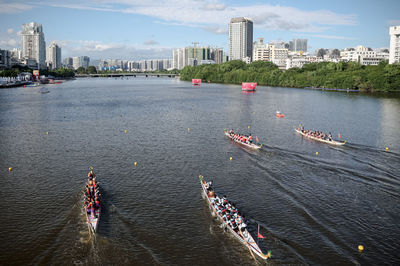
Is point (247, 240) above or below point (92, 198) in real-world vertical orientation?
below

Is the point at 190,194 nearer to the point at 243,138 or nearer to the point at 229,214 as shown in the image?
the point at 229,214

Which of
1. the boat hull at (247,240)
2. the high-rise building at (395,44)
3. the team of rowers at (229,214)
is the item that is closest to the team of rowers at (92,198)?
the team of rowers at (229,214)

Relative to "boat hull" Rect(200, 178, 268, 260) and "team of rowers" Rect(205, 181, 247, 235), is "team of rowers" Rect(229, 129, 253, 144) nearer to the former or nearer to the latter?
"team of rowers" Rect(205, 181, 247, 235)

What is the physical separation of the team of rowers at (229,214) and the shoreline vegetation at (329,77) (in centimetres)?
11126

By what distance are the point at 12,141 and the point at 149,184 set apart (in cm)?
2371

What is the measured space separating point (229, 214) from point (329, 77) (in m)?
124

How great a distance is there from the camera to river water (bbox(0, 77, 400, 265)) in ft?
63.0

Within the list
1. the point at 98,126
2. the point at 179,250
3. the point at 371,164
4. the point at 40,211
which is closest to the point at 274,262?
the point at 179,250

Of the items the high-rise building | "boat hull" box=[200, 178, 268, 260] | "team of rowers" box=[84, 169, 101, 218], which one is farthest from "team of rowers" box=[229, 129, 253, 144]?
the high-rise building

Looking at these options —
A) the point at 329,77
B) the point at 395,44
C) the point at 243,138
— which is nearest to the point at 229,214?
the point at 243,138

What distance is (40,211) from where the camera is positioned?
23.5m

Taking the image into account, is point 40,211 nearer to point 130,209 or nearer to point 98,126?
point 130,209

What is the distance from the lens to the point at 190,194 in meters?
26.5

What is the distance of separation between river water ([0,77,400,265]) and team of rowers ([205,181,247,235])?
76cm
